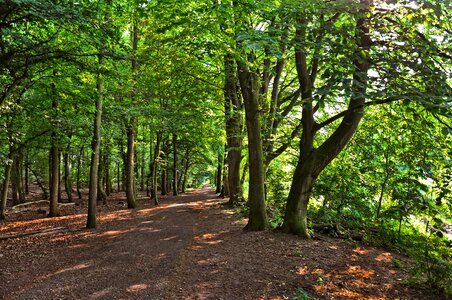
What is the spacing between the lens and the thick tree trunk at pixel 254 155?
9.95 metres

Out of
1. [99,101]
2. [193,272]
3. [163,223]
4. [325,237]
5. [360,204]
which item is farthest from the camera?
[163,223]

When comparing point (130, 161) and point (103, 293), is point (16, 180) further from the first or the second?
point (103, 293)

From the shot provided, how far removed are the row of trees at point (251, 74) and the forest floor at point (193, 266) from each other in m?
1.53

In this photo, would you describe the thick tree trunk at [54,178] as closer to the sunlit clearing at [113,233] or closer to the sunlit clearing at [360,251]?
the sunlit clearing at [113,233]

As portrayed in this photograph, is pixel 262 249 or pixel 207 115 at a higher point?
pixel 207 115

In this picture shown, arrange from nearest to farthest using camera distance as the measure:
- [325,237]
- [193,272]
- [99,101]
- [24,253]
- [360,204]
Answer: [193,272] → [24,253] → [325,237] → [360,204] → [99,101]

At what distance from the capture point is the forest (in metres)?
4.45

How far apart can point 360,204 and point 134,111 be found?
980 centimetres

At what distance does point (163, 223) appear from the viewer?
494 inches

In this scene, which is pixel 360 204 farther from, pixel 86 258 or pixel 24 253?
pixel 24 253

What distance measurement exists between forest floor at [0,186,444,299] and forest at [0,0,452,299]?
595 mm

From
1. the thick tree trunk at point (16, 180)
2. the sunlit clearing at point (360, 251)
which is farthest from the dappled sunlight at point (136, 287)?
the thick tree trunk at point (16, 180)

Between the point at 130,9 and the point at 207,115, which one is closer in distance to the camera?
Result: the point at 130,9

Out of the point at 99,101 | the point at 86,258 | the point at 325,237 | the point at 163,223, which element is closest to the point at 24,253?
the point at 86,258
